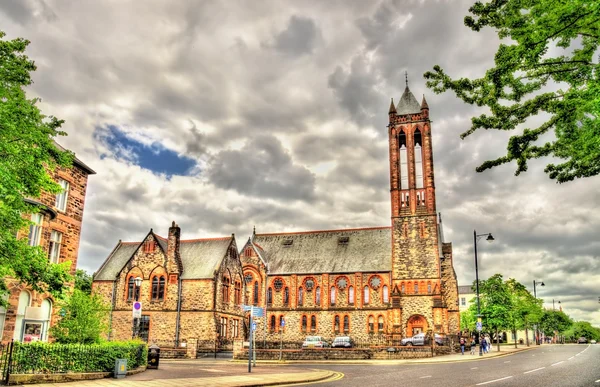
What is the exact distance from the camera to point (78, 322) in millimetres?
20750

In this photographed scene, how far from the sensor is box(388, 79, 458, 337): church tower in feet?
169

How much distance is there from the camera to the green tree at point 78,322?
20547 millimetres

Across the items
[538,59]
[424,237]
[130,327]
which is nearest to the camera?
[538,59]

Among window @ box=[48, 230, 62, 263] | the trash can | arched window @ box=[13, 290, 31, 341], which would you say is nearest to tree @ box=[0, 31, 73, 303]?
the trash can

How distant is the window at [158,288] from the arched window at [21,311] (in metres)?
23.0

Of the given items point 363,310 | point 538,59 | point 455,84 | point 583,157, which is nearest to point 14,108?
point 455,84

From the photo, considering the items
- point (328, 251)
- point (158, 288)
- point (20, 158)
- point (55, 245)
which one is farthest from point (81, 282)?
point (328, 251)

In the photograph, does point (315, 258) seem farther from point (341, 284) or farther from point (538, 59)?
point (538, 59)

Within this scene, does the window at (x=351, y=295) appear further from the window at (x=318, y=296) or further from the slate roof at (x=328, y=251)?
the window at (x=318, y=296)

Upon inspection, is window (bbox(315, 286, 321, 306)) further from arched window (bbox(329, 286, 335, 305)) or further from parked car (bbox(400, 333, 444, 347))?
parked car (bbox(400, 333, 444, 347))

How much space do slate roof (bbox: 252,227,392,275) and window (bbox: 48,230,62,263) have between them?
32976 millimetres

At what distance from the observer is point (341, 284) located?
56.5 metres

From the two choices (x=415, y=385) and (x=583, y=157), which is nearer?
(x=583, y=157)

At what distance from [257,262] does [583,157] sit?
164 feet
